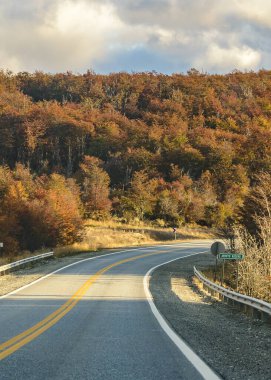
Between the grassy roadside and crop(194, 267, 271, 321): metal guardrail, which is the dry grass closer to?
the grassy roadside

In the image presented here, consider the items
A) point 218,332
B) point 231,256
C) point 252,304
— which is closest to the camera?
point 218,332

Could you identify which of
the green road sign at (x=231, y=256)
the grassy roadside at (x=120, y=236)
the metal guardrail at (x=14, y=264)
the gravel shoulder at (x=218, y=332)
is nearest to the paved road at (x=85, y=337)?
the gravel shoulder at (x=218, y=332)

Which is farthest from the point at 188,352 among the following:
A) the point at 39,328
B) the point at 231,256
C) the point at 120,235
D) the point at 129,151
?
the point at 129,151

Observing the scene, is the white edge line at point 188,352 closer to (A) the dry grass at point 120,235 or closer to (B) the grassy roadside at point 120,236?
(B) the grassy roadside at point 120,236

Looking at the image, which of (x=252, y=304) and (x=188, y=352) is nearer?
(x=188, y=352)

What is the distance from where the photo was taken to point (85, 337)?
27.1ft

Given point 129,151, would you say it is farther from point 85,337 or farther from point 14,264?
point 85,337

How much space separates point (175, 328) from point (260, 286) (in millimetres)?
6976

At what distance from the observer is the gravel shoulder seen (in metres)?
6.27

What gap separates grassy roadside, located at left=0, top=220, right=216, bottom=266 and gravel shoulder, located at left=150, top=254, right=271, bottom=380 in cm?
2141

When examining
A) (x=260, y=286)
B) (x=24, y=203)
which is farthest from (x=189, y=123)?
(x=260, y=286)

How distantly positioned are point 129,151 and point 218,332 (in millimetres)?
79008

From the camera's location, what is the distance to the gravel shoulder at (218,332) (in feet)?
20.6

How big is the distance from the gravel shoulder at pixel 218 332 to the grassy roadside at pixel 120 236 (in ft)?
70.3
